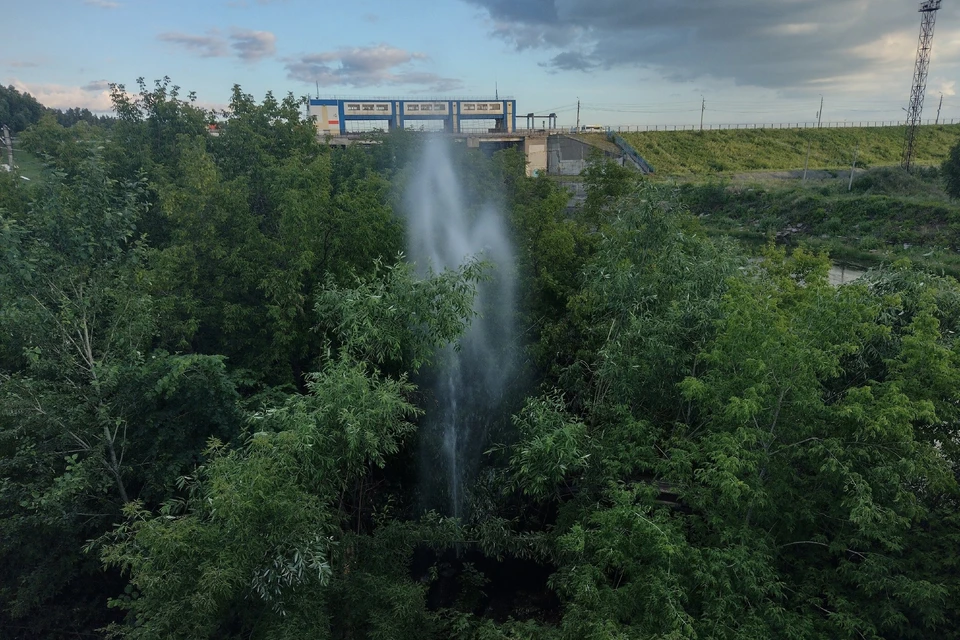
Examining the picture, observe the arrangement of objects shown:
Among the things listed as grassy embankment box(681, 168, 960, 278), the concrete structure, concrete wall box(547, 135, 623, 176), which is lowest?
grassy embankment box(681, 168, 960, 278)

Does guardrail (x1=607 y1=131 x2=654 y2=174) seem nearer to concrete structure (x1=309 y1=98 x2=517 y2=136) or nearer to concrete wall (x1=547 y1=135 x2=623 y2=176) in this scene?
concrete wall (x1=547 y1=135 x2=623 y2=176)

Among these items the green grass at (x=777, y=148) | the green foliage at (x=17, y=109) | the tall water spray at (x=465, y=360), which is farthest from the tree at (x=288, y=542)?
the green foliage at (x=17, y=109)

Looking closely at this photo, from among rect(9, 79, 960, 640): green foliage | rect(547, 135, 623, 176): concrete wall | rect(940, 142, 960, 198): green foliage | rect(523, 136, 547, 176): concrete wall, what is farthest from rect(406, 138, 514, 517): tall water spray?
rect(547, 135, 623, 176): concrete wall

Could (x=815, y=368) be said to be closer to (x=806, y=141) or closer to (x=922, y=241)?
(x=922, y=241)

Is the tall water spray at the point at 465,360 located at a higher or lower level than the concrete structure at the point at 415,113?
lower

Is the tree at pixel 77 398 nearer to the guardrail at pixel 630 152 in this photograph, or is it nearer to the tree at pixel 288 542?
the tree at pixel 288 542

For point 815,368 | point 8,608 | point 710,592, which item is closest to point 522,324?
point 815,368

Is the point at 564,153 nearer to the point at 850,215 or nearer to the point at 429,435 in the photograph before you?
the point at 850,215
